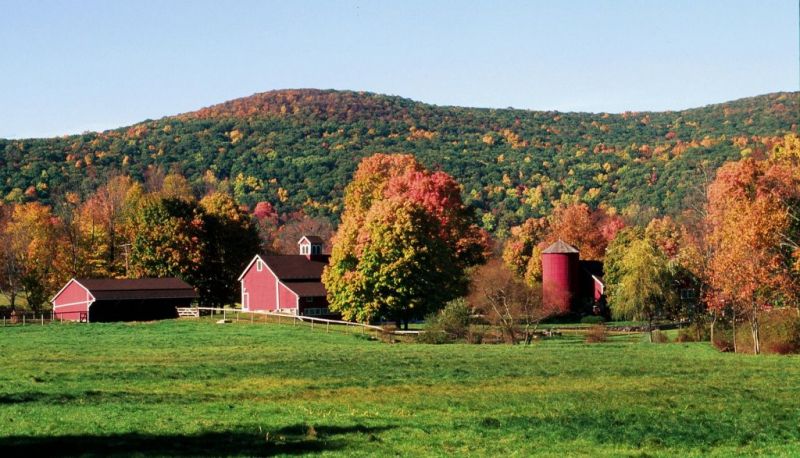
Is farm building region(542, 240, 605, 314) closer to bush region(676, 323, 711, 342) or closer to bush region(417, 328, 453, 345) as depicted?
bush region(676, 323, 711, 342)

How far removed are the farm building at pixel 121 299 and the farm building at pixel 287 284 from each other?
541 centimetres

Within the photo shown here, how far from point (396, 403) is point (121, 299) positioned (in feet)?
198

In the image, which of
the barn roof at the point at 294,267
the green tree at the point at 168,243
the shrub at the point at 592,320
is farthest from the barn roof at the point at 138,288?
the shrub at the point at 592,320

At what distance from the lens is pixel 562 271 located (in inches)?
4006

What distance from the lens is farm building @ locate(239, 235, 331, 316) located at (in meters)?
86.0

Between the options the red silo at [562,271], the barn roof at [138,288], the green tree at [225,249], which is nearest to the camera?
the barn roof at [138,288]

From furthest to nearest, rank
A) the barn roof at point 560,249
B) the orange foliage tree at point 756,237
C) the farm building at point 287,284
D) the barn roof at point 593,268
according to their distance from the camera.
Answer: the barn roof at point 593,268, the barn roof at point 560,249, the farm building at point 287,284, the orange foliage tree at point 756,237

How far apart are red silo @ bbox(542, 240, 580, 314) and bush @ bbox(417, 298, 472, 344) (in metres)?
35.8

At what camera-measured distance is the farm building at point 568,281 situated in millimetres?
100000

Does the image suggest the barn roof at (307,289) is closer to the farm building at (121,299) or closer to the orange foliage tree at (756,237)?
the farm building at (121,299)

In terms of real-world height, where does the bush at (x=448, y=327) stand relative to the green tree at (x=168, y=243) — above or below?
below

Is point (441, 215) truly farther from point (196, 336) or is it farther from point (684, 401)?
point (684, 401)

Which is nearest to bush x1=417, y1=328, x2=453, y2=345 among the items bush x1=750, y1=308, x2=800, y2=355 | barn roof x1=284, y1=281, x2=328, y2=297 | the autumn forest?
the autumn forest

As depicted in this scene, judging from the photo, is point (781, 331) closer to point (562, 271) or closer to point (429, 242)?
point (429, 242)
